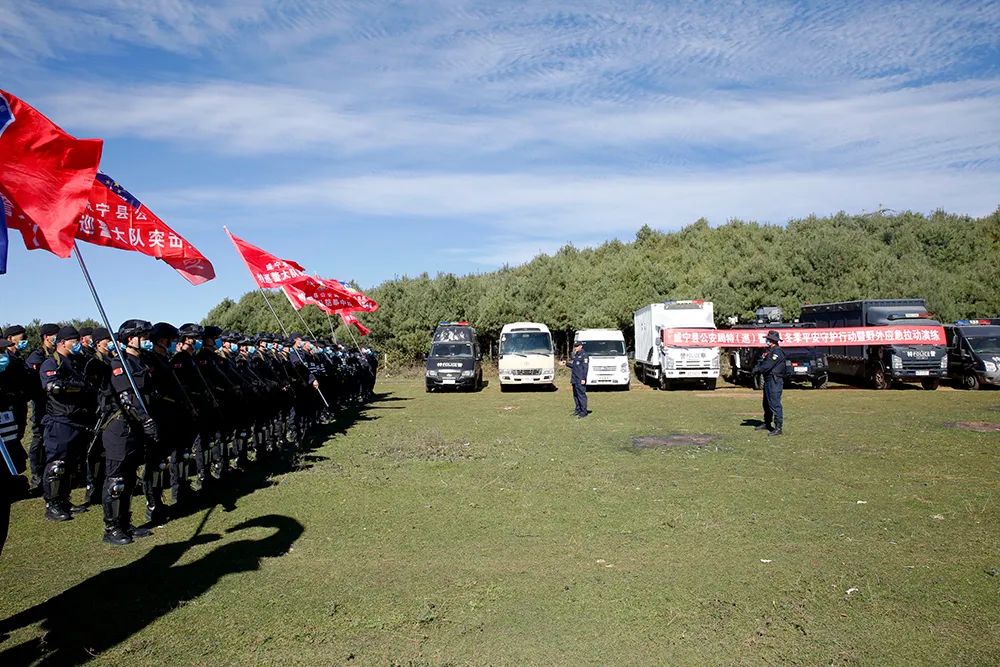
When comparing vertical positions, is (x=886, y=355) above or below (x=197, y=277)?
below

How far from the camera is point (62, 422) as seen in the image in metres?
8.30

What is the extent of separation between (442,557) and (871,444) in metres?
Answer: 9.08

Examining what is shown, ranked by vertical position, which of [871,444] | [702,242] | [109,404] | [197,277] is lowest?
[871,444]

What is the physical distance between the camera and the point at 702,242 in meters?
60.6

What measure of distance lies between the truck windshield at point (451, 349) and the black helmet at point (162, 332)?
19.9 m

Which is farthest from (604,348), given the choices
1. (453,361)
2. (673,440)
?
(673,440)

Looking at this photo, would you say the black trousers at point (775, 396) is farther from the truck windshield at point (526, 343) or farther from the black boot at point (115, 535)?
the truck windshield at point (526, 343)

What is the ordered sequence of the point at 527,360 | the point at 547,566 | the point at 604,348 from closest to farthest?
1. the point at 547,566
2. the point at 604,348
3. the point at 527,360

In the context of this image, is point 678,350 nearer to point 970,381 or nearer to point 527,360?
point 527,360

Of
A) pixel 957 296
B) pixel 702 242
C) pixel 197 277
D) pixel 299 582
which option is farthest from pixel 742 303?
pixel 299 582

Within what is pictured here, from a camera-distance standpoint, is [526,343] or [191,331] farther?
[526,343]

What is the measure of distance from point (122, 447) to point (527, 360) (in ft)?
67.6

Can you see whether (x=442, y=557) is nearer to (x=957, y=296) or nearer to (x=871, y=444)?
(x=871, y=444)

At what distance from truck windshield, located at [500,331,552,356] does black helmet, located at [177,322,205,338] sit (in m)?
18.5
